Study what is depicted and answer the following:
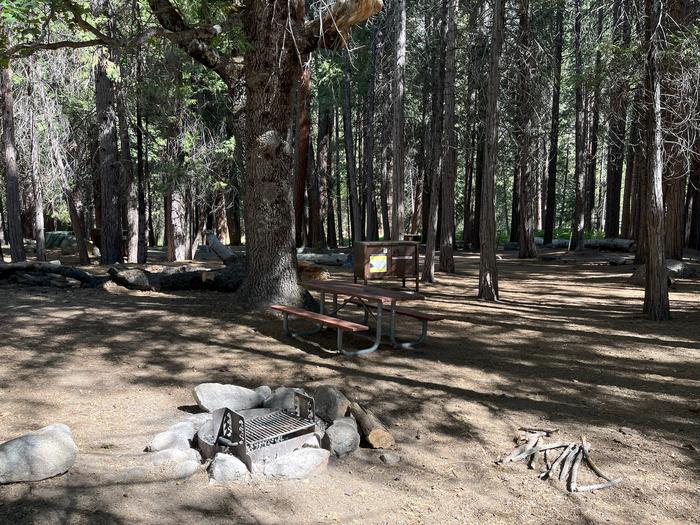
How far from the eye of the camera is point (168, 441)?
392cm

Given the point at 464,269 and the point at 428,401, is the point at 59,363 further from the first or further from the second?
the point at 464,269

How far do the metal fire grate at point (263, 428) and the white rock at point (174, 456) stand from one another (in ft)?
0.60

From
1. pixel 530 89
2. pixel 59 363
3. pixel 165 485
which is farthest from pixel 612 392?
pixel 530 89

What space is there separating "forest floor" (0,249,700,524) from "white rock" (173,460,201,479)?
0.26 feet

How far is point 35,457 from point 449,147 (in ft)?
37.3

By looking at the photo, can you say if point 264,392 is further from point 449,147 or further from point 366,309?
point 449,147

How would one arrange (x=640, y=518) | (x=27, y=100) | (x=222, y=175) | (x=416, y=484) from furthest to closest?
1. (x=222, y=175)
2. (x=27, y=100)
3. (x=416, y=484)
4. (x=640, y=518)

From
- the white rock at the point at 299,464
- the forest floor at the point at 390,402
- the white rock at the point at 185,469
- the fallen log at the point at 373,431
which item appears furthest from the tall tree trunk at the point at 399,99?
the white rock at the point at 185,469

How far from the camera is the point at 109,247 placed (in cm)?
1655

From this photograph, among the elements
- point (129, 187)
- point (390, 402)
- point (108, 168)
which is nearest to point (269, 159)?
point (390, 402)

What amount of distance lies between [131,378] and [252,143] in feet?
12.9

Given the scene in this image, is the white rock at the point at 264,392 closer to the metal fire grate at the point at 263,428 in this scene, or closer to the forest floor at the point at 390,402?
the metal fire grate at the point at 263,428

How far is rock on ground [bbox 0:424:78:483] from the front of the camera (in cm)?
323

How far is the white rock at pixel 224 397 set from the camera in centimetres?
453
